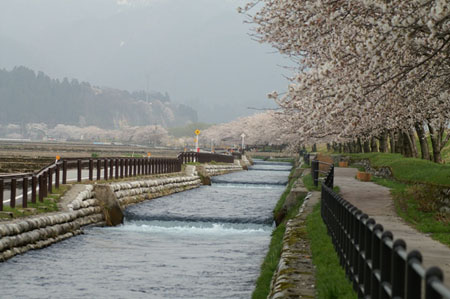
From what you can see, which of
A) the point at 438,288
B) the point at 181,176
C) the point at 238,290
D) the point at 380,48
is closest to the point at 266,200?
the point at 181,176

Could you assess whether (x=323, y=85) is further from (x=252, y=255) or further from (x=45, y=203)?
(x=45, y=203)

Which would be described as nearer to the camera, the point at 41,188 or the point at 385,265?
the point at 385,265

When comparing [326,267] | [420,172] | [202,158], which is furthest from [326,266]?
[202,158]

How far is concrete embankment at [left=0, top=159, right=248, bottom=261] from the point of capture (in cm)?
1626

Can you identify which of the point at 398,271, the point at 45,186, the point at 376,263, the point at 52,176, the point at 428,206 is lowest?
the point at 428,206

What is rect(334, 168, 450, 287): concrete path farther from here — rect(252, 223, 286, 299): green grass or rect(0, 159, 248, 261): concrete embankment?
rect(0, 159, 248, 261): concrete embankment

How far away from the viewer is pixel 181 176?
4272 cm

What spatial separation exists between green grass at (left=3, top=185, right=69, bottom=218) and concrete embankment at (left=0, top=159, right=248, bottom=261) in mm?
247

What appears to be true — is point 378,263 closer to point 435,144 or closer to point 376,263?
point 376,263

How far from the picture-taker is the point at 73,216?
20.9 metres

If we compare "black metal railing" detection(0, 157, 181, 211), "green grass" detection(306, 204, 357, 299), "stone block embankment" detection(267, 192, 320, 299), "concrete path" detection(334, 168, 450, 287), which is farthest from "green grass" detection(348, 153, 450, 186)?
"black metal railing" detection(0, 157, 181, 211)

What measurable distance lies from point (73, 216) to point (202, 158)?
1555 inches

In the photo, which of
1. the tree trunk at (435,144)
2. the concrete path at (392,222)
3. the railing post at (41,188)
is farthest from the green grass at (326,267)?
the tree trunk at (435,144)

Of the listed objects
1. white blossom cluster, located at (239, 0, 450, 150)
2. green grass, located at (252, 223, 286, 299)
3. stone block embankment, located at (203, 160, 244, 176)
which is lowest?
green grass, located at (252, 223, 286, 299)
